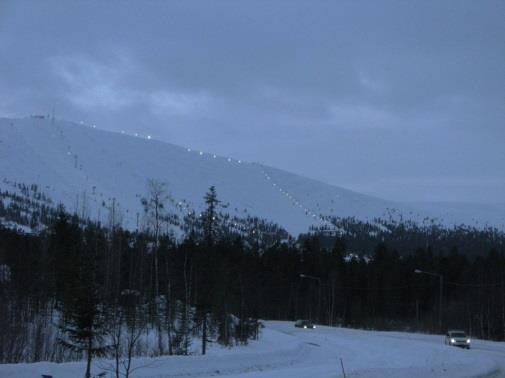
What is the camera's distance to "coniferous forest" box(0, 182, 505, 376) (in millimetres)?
32059

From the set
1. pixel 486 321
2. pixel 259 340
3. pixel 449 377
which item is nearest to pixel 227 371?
pixel 449 377

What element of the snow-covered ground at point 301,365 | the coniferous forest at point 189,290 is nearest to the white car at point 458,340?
the snow-covered ground at point 301,365

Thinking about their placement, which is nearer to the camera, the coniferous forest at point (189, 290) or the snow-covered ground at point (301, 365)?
the snow-covered ground at point (301, 365)

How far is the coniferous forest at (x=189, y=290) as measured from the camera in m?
32.1

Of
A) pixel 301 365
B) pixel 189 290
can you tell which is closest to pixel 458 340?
pixel 189 290

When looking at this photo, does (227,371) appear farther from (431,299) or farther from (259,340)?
(431,299)

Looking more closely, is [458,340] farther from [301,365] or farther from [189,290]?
[301,365]

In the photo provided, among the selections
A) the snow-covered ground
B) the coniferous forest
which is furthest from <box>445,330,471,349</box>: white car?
the coniferous forest

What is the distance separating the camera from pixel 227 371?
34312 mm

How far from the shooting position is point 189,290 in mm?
48188

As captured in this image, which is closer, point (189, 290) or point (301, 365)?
point (301, 365)

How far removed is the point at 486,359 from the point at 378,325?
203 ft

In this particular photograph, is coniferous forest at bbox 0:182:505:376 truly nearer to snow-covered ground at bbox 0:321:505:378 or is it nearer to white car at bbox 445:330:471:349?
snow-covered ground at bbox 0:321:505:378

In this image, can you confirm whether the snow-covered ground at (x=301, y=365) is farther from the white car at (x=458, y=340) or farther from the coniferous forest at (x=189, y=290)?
the white car at (x=458, y=340)
